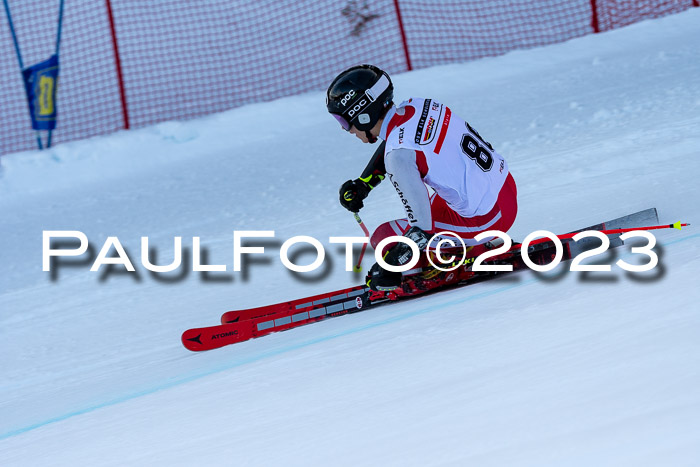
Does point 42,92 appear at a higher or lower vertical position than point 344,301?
higher

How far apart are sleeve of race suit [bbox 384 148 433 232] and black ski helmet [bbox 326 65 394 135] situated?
21 centimetres

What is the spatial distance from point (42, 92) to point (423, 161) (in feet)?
25.3

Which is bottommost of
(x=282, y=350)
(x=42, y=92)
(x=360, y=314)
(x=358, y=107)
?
(x=282, y=350)

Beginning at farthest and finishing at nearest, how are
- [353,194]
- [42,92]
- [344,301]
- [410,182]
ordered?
1. [42,92]
2. [344,301]
3. [353,194]
4. [410,182]

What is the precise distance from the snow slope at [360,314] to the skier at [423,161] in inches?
13.4

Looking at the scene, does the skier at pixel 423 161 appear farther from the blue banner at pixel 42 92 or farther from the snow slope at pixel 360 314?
the blue banner at pixel 42 92

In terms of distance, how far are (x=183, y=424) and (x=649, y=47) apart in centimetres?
738

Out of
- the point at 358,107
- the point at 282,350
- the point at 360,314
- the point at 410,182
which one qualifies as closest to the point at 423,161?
the point at 410,182

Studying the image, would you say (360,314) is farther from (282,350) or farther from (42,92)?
(42,92)

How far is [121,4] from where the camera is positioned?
14.3 metres

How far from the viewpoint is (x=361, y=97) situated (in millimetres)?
3617

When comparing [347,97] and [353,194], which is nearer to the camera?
[347,97]

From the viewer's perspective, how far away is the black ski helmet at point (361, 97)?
142 inches

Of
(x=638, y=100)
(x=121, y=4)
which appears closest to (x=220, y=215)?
(x=638, y=100)
